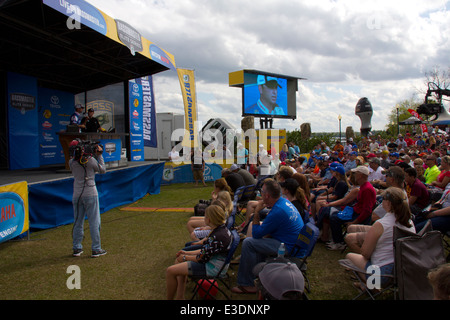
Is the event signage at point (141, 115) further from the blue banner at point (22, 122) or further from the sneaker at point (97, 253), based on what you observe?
the sneaker at point (97, 253)

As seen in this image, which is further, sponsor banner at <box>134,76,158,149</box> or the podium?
sponsor banner at <box>134,76,158,149</box>

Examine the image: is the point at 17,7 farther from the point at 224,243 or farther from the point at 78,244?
the point at 224,243

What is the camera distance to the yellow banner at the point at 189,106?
15.1m

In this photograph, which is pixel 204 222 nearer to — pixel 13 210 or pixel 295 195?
pixel 295 195

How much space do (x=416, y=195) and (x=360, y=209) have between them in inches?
35.4

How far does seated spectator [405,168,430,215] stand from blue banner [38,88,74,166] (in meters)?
14.4

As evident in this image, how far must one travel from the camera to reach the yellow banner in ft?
49.4

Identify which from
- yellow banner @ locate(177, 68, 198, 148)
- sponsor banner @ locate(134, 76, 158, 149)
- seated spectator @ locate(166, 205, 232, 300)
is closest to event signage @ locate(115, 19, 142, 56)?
yellow banner @ locate(177, 68, 198, 148)

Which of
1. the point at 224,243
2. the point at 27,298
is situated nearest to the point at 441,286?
the point at 224,243

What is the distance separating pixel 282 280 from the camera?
9.23 feet

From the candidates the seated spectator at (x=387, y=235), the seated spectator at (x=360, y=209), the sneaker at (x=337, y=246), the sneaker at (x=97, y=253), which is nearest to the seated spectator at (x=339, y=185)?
the seated spectator at (x=360, y=209)

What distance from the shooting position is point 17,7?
7.81 meters

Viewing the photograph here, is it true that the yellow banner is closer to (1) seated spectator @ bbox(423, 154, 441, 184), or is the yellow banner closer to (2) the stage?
(2) the stage

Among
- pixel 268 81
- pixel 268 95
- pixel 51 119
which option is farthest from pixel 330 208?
pixel 268 81
